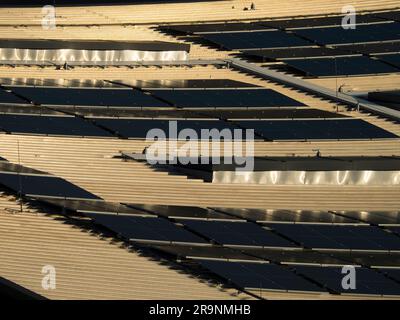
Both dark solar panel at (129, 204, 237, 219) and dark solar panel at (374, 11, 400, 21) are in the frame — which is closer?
dark solar panel at (129, 204, 237, 219)

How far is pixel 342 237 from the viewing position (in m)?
45.4

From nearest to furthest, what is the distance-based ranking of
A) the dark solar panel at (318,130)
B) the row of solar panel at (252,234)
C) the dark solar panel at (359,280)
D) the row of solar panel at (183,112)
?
the dark solar panel at (359,280)
the row of solar panel at (252,234)
the dark solar panel at (318,130)
the row of solar panel at (183,112)

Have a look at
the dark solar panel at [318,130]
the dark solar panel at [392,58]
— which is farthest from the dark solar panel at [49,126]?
the dark solar panel at [392,58]

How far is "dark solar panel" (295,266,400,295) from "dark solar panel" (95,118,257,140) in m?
10.7

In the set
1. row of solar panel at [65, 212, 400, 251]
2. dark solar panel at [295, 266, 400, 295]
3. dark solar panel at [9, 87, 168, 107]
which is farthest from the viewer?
dark solar panel at [9, 87, 168, 107]

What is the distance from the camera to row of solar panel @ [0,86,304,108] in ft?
177

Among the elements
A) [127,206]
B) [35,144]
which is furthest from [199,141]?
[35,144]

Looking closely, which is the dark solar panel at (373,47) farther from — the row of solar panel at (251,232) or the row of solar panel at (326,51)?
the row of solar panel at (251,232)

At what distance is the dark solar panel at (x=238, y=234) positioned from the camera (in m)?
45.9

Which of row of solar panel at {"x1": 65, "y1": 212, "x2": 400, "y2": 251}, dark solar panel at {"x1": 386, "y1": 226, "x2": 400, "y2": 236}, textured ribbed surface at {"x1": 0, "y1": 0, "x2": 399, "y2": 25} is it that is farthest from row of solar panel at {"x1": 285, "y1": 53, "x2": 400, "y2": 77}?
A: row of solar panel at {"x1": 65, "y1": 212, "x2": 400, "y2": 251}

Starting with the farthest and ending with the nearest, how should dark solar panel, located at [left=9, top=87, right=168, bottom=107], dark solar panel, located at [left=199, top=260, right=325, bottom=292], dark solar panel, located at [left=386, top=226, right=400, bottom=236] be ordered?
1. dark solar panel, located at [left=9, top=87, right=168, bottom=107]
2. dark solar panel, located at [left=386, top=226, right=400, bottom=236]
3. dark solar panel, located at [left=199, top=260, right=325, bottom=292]

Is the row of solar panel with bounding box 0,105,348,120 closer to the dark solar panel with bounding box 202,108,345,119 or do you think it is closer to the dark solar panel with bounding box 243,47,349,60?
the dark solar panel with bounding box 202,108,345,119

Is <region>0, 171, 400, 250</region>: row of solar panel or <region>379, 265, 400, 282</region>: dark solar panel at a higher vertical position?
<region>0, 171, 400, 250</region>: row of solar panel

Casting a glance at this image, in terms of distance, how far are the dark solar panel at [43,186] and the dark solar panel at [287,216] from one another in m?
7.15
